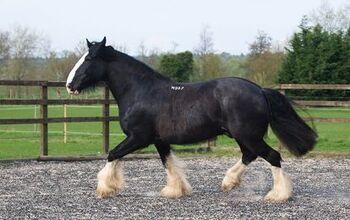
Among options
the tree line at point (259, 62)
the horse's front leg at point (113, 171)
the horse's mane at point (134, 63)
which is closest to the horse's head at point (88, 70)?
the horse's mane at point (134, 63)

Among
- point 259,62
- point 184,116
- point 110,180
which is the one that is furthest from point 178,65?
point 110,180

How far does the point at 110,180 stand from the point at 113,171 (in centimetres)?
12

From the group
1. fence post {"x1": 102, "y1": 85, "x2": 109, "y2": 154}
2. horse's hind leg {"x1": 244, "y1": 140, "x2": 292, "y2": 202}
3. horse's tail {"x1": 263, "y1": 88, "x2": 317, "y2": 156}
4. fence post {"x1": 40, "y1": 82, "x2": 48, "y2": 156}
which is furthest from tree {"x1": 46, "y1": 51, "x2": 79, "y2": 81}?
horse's hind leg {"x1": 244, "y1": 140, "x2": 292, "y2": 202}

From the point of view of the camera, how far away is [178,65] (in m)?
41.0

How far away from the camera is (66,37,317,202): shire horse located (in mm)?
6961

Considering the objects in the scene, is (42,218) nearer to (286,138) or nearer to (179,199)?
(179,199)

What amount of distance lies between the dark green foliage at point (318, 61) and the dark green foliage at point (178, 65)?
685 cm

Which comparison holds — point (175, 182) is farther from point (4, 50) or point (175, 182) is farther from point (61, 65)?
point (4, 50)

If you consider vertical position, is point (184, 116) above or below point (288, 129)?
above

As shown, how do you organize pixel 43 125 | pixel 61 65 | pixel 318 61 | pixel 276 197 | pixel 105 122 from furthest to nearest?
1. pixel 61 65
2. pixel 318 61
3. pixel 105 122
4. pixel 43 125
5. pixel 276 197

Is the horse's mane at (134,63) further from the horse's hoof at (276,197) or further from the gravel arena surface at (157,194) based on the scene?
the horse's hoof at (276,197)

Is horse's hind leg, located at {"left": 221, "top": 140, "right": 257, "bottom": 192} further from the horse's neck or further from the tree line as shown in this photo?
the tree line

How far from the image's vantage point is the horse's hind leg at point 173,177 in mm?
7246

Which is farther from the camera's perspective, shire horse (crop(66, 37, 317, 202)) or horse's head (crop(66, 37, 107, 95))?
horse's head (crop(66, 37, 107, 95))
